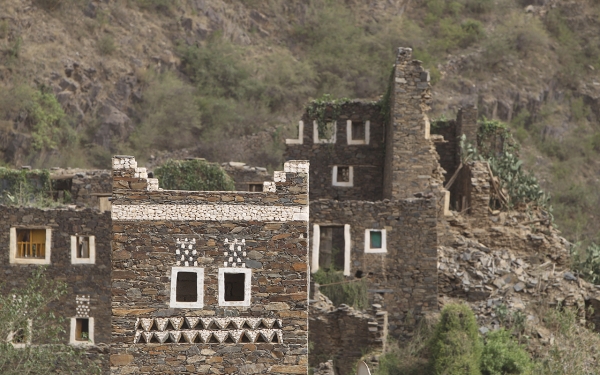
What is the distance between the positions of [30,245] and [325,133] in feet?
34.7

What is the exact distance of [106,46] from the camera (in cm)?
6594

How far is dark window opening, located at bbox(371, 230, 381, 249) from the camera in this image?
3084cm

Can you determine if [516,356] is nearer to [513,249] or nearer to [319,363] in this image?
[319,363]

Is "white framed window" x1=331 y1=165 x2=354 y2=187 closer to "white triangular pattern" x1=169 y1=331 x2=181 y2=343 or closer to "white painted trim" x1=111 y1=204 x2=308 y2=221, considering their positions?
"white painted trim" x1=111 y1=204 x2=308 y2=221

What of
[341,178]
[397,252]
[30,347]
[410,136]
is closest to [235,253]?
[30,347]

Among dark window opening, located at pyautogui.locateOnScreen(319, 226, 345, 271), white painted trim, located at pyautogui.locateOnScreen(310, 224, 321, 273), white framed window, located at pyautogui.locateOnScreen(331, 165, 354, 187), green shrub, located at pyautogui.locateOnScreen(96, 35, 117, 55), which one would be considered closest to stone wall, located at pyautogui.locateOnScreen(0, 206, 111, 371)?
white painted trim, located at pyautogui.locateOnScreen(310, 224, 321, 273)

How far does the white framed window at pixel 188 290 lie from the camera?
2014 centimetres

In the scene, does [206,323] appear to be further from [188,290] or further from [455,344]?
[455,344]

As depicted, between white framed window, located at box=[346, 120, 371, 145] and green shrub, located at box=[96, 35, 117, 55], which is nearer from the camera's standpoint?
white framed window, located at box=[346, 120, 371, 145]

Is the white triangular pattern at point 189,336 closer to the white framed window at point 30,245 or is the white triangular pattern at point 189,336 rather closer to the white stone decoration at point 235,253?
the white stone decoration at point 235,253

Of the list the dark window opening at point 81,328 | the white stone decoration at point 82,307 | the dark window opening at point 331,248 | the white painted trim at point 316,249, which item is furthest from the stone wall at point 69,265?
the dark window opening at point 331,248

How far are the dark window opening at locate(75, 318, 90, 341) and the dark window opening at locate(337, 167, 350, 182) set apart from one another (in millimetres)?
9943

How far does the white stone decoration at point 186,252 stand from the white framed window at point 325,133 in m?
17.9

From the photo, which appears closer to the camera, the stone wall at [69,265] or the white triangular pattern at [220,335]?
the white triangular pattern at [220,335]
